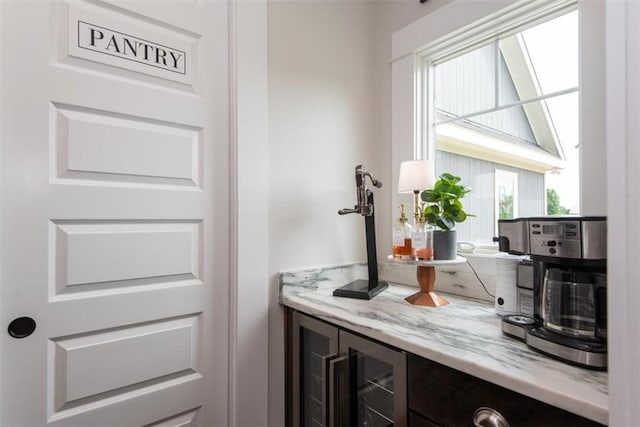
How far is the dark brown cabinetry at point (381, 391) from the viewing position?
692 mm

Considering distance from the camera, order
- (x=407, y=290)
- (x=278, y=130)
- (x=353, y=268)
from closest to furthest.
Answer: (x=278, y=130) → (x=407, y=290) → (x=353, y=268)

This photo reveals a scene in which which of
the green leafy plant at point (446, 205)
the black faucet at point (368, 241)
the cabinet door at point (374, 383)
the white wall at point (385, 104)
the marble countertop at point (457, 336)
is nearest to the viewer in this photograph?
the marble countertop at point (457, 336)

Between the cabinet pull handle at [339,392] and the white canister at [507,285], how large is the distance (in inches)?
20.7

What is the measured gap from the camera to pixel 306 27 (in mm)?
1461

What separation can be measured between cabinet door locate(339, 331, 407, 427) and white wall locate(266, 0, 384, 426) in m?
0.38

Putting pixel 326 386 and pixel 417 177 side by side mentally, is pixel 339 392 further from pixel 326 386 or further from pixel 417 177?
pixel 417 177

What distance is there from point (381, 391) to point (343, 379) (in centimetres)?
13

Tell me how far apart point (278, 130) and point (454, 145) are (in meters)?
0.83

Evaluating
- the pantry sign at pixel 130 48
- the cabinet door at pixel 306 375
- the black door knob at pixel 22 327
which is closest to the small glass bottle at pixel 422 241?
the cabinet door at pixel 306 375

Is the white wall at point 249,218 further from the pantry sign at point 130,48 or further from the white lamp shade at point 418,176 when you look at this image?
the white lamp shade at point 418,176

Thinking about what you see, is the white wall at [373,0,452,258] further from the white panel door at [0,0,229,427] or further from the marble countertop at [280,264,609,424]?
the white panel door at [0,0,229,427]

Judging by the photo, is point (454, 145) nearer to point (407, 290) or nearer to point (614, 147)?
point (407, 290)

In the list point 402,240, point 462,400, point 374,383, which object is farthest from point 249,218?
point 462,400

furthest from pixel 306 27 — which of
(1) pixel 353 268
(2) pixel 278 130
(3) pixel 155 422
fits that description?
(3) pixel 155 422
